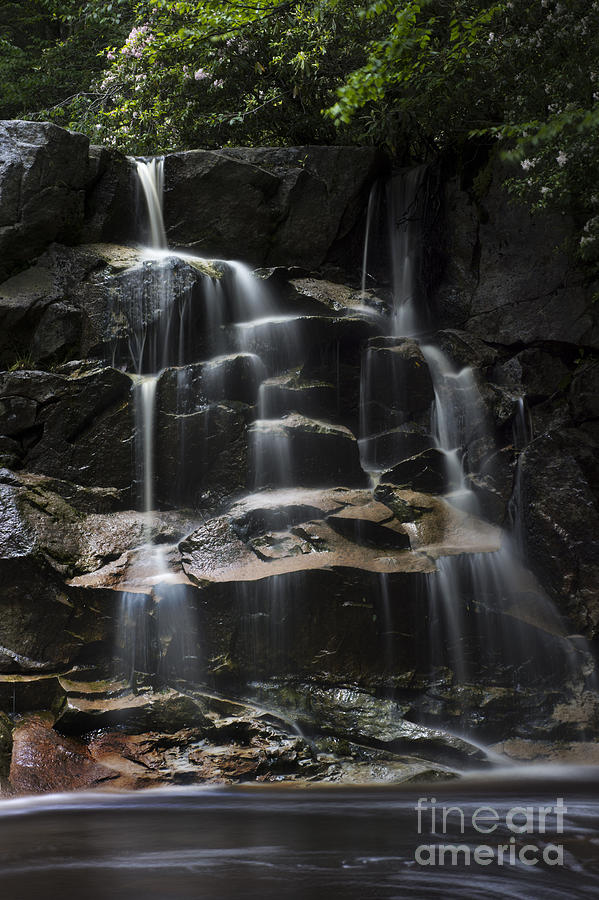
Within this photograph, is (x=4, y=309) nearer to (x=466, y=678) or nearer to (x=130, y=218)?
(x=130, y=218)

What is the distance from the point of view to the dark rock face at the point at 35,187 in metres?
9.85

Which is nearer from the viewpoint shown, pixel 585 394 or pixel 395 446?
pixel 395 446

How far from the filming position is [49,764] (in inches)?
244

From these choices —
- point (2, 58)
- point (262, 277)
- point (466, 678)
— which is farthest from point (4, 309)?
point (2, 58)

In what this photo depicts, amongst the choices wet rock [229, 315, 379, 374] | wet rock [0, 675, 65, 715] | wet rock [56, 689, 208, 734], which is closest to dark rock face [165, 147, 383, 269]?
wet rock [229, 315, 379, 374]

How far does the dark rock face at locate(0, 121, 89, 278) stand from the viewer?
9.85m

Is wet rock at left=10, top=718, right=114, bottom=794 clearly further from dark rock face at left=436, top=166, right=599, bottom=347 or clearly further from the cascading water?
dark rock face at left=436, top=166, right=599, bottom=347

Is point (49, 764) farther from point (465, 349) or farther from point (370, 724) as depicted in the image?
point (465, 349)

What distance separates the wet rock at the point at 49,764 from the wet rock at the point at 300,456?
3643mm

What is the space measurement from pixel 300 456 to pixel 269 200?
497 cm

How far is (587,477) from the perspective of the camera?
9.21 metres

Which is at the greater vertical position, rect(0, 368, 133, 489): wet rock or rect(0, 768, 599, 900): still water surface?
rect(0, 368, 133, 489): wet rock

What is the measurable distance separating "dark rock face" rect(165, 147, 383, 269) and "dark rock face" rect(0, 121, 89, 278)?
1.58m

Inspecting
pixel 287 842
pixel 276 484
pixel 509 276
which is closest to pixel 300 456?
pixel 276 484
